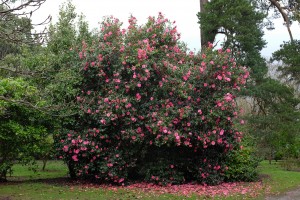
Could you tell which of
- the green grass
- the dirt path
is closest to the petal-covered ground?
the green grass

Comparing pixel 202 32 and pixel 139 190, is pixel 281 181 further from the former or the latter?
pixel 202 32

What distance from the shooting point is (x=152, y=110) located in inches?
408

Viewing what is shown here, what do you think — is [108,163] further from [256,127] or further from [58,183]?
[256,127]

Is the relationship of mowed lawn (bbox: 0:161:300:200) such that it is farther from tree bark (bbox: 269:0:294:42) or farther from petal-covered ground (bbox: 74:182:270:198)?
tree bark (bbox: 269:0:294:42)

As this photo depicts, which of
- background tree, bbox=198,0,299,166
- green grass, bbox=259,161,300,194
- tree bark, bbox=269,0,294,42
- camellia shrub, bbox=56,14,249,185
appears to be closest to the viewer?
green grass, bbox=259,161,300,194

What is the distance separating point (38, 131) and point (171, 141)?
349cm

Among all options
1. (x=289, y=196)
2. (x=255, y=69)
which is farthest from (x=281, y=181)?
(x=255, y=69)

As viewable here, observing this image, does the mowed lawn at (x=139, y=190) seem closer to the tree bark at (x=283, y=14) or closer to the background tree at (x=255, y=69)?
the background tree at (x=255, y=69)

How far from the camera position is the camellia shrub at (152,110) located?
1023cm

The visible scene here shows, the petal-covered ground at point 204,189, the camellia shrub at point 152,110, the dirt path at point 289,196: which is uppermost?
the camellia shrub at point 152,110

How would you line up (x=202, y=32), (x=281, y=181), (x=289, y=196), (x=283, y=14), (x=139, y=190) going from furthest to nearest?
(x=283, y=14) < (x=202, y=32) < (x=281, y=181) < (x=139, y=190) < (x=289, y=196)

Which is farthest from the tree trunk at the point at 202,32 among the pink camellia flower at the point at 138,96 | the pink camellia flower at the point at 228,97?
the pink camellia flower at the point at 138,96

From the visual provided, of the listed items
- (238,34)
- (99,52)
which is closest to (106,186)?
(99,52)

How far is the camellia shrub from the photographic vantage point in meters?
10.2
